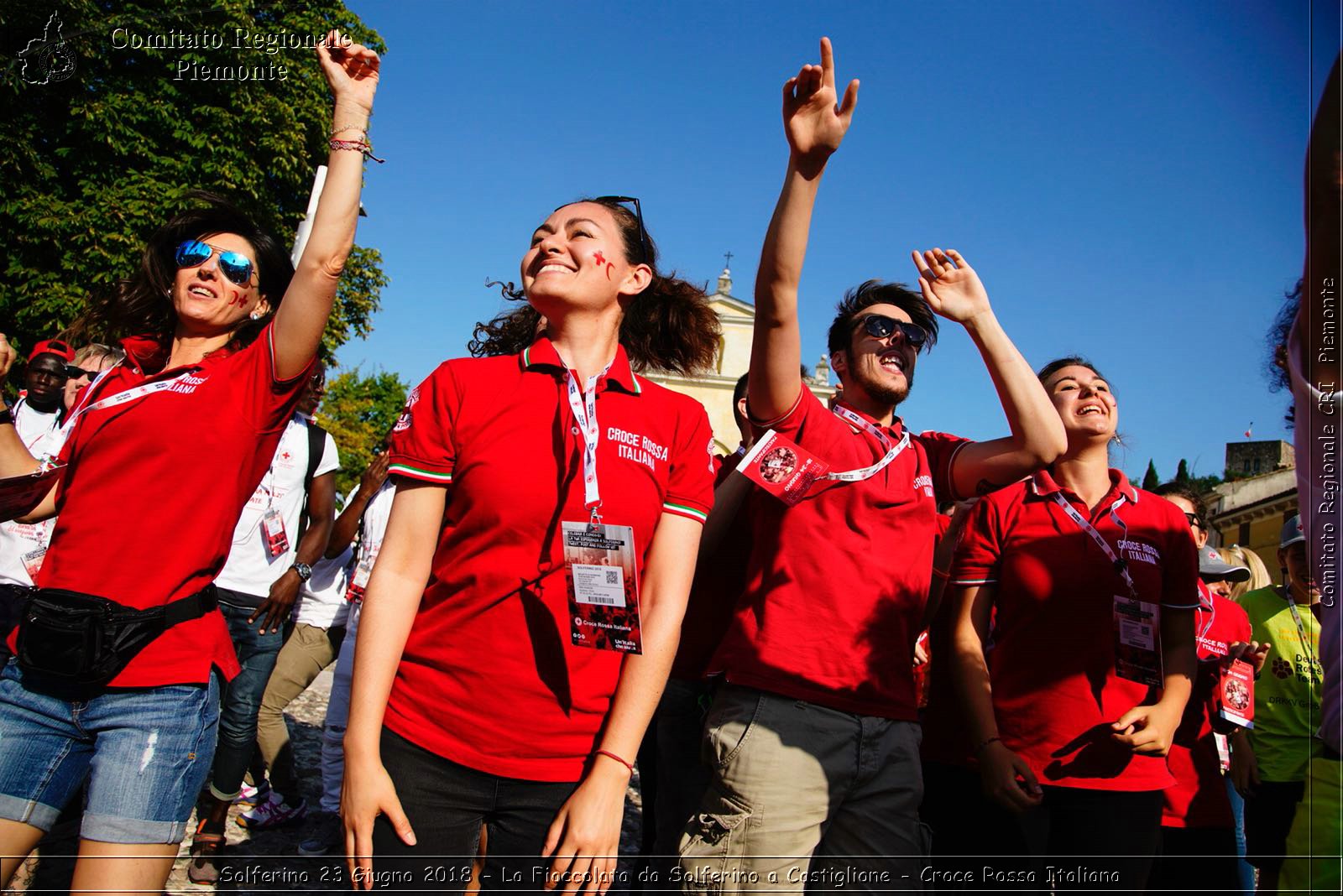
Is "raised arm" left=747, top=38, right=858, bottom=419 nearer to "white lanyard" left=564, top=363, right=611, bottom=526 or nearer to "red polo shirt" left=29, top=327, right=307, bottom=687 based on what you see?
"white lanyard" left=564, top=363, right=611, bottom=526

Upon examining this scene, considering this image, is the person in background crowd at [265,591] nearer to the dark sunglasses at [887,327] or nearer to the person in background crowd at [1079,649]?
the dark sunglasses at [887,327]

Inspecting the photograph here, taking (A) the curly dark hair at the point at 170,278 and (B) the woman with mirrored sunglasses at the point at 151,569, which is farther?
(A) the curly dark hair at the point at 170,278

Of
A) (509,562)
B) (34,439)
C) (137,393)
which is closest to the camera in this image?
(509,562)

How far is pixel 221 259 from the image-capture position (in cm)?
296

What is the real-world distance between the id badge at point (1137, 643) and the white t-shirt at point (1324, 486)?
1.60 meters

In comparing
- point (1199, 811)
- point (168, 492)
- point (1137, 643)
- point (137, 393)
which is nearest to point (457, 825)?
point (168, 492)

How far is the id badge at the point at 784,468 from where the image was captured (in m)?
2.76

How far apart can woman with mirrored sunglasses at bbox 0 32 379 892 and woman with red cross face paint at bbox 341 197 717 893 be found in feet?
1.85

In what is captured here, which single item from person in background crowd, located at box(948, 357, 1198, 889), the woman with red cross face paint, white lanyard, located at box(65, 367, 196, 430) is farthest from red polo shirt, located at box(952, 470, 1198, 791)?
white lanyard, located at box(65, 367, 196, 430)

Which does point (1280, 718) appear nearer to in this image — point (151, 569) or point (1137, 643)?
point (1137, 643)

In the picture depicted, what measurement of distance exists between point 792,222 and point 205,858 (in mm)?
4219

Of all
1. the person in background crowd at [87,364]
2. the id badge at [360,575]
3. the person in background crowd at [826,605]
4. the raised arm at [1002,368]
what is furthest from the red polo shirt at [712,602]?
the person in background crowd at [87,364]

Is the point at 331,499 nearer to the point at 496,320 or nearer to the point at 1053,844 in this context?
the point at 496,320

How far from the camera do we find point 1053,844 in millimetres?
3176
